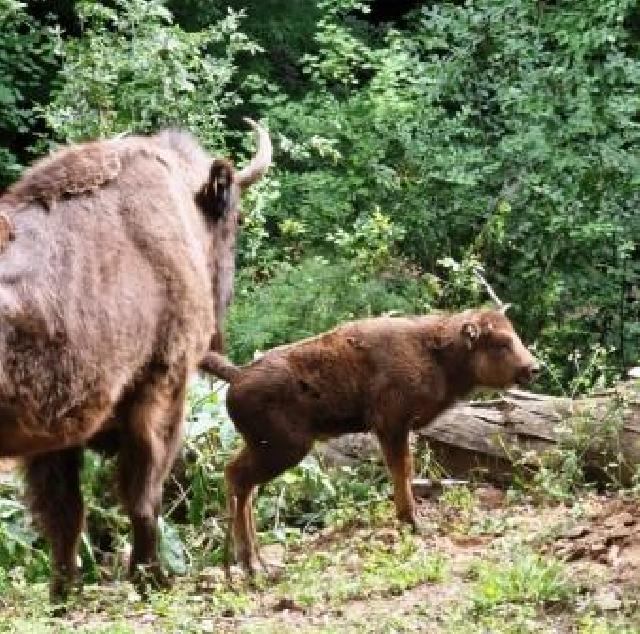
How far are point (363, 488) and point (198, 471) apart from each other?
1.00 metres

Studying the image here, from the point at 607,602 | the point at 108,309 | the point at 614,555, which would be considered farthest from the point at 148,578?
the point at 607,602

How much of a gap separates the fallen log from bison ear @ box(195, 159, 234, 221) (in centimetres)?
209

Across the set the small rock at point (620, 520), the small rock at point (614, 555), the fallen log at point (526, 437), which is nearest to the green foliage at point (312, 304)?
the fallen log at point (526, 437)

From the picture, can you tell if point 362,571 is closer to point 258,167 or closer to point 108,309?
point 108,309

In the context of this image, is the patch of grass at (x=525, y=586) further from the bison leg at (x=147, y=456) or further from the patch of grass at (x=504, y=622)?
the bison leg at (x=147, y=456)

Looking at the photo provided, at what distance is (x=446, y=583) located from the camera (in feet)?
23.7

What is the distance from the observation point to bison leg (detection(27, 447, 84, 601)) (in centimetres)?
771

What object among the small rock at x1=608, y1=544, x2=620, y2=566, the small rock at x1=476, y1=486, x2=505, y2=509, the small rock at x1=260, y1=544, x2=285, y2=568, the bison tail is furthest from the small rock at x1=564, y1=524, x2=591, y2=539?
the bison tail

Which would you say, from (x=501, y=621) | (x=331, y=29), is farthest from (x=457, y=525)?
(x=331, y=29)

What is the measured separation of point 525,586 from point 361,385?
103 inches

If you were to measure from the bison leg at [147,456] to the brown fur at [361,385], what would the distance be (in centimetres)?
81

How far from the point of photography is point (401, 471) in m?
8.95

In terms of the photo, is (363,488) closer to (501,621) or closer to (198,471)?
(198,471)

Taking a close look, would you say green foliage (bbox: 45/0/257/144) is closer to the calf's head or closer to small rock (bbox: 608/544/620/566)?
the calf's head
